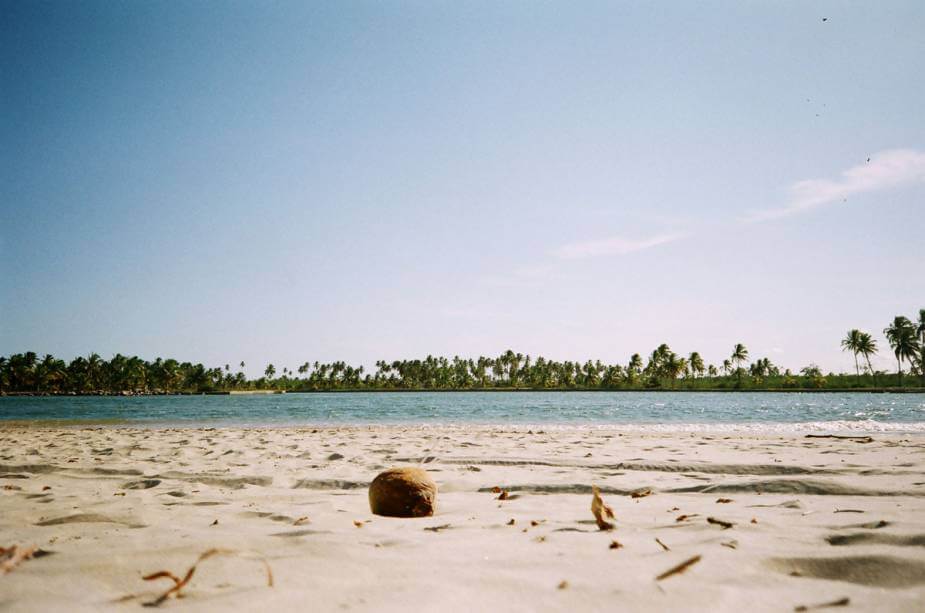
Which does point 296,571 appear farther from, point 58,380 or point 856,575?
point 58,380

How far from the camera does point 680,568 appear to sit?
191 centimetres

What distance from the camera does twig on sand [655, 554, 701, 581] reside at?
1854 mm

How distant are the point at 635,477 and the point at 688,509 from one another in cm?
143

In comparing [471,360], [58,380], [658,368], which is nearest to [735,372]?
[658,368]

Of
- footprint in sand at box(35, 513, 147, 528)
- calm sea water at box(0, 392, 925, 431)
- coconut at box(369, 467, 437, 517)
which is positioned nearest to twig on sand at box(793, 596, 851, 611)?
coconut at box(369, 467, 437, 517)

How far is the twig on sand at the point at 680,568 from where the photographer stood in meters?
1.85

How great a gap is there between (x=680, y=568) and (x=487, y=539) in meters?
1.00

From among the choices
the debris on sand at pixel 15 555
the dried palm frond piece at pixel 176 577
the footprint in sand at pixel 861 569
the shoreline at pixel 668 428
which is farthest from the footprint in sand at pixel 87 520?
the shoreline at pixel 668 428

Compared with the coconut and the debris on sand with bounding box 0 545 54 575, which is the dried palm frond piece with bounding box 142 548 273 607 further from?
the coconut

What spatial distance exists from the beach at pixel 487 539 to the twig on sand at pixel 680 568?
0.01 m

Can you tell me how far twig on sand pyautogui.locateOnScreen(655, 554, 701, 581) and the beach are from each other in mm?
14

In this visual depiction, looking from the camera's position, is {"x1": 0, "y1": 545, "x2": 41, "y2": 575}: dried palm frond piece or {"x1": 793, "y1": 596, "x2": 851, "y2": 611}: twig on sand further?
{"x1": 0, "y1": 545, "x2": 41, "y2": 575}: dried palm frond piece

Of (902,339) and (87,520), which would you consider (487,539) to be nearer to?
(87,520)

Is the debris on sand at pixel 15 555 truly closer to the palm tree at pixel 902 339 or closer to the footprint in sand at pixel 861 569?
the footprint in sand at pixel 861 569
